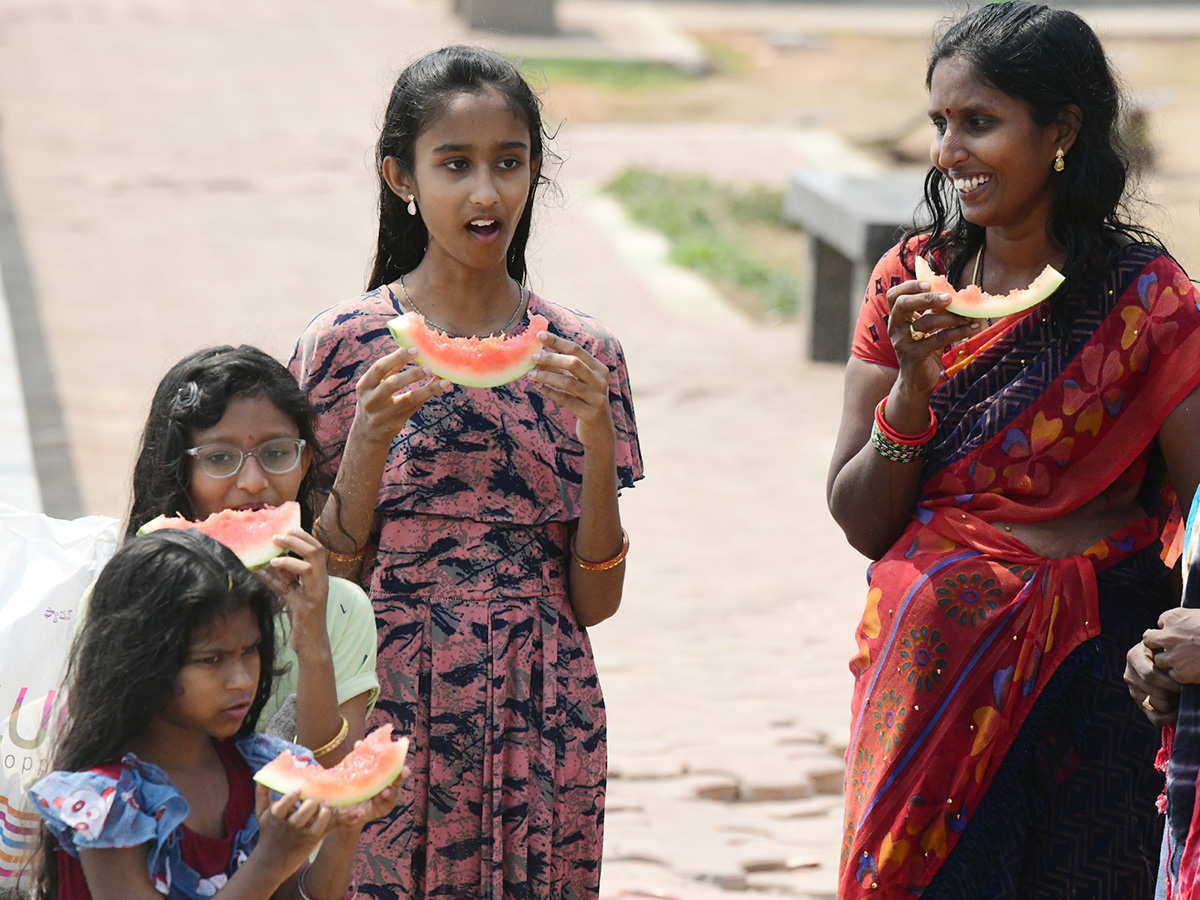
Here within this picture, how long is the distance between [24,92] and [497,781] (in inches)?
881

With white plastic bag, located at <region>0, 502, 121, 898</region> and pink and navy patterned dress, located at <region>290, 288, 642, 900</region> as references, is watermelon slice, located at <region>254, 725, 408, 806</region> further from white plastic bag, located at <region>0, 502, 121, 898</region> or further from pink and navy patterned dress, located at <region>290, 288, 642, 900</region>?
white plastic bag, located at <region>0, 502, 121, 898</region>

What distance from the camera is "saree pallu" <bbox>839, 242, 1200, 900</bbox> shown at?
3156mm

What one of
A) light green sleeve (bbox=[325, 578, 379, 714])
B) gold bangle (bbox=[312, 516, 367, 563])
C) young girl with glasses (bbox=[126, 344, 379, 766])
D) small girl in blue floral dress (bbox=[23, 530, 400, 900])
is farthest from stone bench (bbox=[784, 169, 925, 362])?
small girl in blue floral dress (bbox=[23, 530, 400, 900])

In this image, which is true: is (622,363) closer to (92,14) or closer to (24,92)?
(24,92)

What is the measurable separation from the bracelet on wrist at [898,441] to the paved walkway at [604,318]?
3.31ft

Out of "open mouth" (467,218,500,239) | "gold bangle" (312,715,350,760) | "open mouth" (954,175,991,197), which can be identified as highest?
"open mouth" (954,175,991,197)

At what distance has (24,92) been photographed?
76.3ft

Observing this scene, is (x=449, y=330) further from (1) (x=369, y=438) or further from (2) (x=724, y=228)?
(2) (x=724, y=228)

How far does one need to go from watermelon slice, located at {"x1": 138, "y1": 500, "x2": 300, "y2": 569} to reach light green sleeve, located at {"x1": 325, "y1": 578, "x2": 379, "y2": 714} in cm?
15

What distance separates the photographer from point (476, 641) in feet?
10.6

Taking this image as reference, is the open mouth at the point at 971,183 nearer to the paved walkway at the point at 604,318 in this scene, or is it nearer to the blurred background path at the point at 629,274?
the paved walkway at the point at 604,318

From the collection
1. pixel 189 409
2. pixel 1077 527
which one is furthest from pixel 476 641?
pixel 1077 527

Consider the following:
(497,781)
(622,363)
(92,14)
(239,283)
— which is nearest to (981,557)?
(622,363)

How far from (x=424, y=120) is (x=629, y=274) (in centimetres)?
1264
